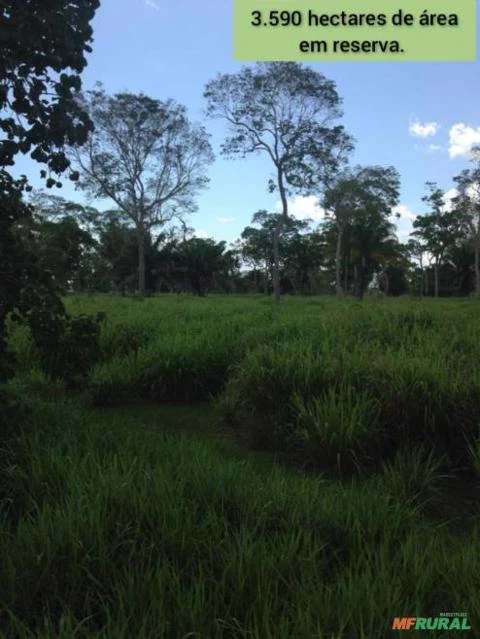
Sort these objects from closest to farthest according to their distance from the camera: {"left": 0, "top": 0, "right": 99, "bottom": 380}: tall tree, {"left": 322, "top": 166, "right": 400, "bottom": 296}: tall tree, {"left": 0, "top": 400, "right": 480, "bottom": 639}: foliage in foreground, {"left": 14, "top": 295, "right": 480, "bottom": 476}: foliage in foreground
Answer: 1. {"left": 0, "top": 400, "right": 480, "bottom": 639}: foliage in foreground
2. {"left": 0, "top": 0, "right": 99, "bottom": 380}: tall tree
3. {"left": 14, "top": 295, "right": 480, "bottom": 476}: foliage in foreground
4. {"left": 322, "top": 166, "right": 400, "bottom": 296}: tall tree

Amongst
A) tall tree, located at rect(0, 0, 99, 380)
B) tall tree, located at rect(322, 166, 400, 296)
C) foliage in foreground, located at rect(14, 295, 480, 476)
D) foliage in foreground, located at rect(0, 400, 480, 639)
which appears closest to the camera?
foliage in foreground, located at rect(0, 400, 480, 639)

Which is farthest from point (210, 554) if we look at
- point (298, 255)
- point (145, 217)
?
point (298, 255)

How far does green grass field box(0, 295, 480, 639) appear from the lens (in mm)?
1601

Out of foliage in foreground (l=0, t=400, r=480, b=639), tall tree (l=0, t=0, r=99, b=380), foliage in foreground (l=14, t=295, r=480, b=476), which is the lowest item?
foliage in foreground (l=0, t=400, r=480, b=639)

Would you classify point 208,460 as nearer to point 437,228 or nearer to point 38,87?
point 38,87

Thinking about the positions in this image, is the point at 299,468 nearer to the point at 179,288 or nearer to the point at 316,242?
the point at 179,288

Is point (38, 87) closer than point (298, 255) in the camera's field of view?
Yes

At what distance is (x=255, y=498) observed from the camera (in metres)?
2.25

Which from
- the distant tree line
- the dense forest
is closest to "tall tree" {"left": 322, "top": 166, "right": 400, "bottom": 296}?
the distant tree line

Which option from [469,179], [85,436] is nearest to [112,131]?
[469,179]

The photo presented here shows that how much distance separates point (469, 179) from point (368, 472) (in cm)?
3852

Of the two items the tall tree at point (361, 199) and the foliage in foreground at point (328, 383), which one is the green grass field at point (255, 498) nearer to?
the foliage in foreground at point (328, 383)

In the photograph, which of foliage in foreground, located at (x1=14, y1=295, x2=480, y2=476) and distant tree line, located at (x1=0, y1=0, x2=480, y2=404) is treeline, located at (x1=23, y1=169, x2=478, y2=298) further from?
foliage in foreground, located at (x1=14, y1=295, x2=480, y2=476)

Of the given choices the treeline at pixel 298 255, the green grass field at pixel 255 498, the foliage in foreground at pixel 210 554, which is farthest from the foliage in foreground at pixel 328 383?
the treeline at pixel 298 255
